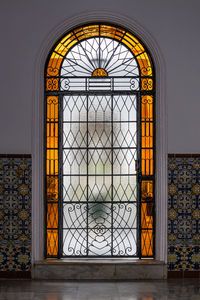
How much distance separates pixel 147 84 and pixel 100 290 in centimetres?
254

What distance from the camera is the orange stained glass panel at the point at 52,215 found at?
4.83 meters

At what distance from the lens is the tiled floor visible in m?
4.00

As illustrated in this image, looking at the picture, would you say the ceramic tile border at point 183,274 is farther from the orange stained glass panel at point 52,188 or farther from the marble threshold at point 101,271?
Result: the orange stained glass panel at point 52,188

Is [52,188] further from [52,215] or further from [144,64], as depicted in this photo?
[144,64]

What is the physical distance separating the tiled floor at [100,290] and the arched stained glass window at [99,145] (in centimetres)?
46

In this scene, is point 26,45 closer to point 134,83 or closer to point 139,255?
point 134,83

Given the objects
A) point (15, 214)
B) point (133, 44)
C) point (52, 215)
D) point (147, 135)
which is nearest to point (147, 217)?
point (147, 135)

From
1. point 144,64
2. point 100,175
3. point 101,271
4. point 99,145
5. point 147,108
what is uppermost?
point 144,64

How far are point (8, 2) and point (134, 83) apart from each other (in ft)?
6.01

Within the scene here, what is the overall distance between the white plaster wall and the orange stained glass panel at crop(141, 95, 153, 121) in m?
0.27

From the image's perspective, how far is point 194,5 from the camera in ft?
15.5

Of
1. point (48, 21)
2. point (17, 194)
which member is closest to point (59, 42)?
point (48, 21)

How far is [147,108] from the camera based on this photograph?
4887mm

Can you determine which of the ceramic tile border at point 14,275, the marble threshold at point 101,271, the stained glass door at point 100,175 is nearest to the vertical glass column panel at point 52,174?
the stained glass door at point 100,175
